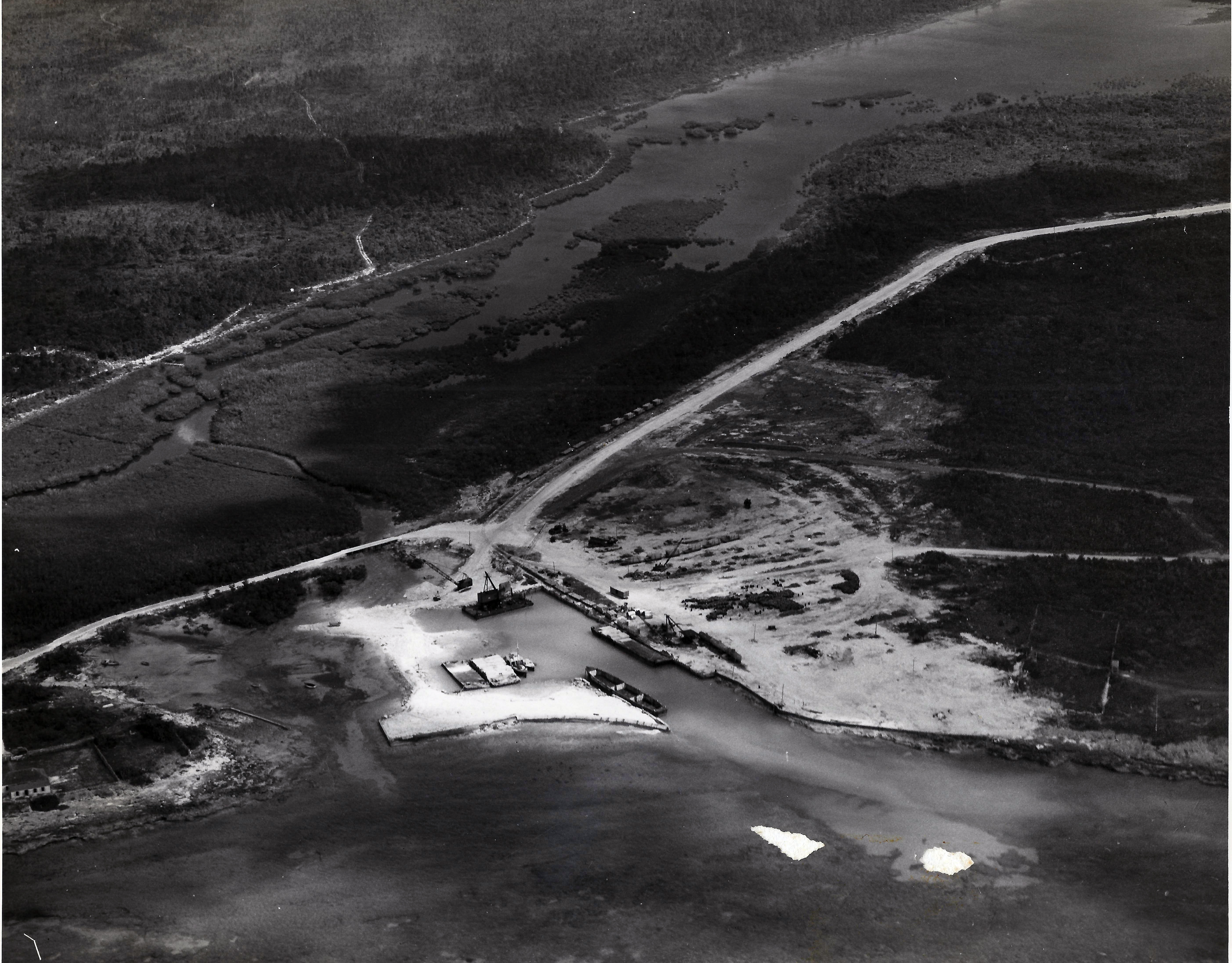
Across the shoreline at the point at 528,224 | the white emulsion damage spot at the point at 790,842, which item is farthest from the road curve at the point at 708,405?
the shoreline at the point at 528,224

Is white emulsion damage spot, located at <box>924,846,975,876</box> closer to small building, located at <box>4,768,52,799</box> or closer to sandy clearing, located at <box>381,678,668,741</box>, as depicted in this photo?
sandy clearing, located at <box>381,678,668,741</box>

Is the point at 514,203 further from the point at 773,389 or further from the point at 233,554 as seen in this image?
the point at 233,554

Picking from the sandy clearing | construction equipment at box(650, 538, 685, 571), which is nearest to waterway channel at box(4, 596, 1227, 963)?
the sandy clearing

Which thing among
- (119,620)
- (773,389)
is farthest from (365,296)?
(119,620)

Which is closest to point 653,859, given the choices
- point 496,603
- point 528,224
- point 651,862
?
point 651,862

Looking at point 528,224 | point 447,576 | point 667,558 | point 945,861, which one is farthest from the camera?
point 528,224

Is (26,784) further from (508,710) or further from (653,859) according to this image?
(653,859)
